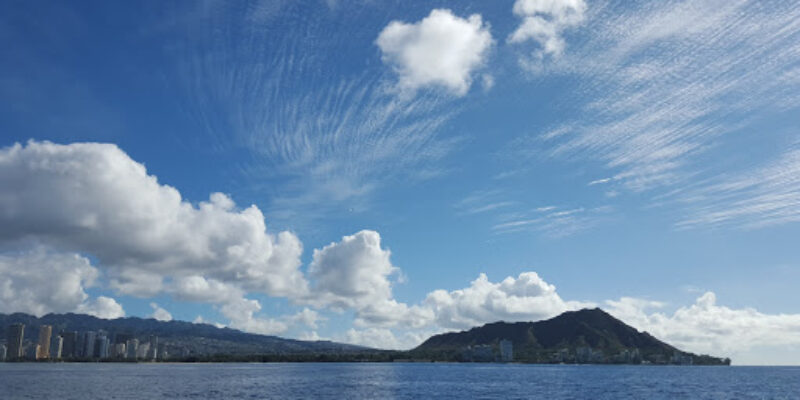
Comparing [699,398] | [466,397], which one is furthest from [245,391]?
[699,398]

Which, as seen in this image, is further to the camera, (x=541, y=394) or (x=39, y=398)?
(x=541, y=394)

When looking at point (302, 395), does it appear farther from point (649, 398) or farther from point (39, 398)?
point (649, 398)

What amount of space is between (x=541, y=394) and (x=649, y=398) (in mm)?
33098

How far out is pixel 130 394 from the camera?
540 ft

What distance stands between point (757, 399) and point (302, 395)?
476 feet

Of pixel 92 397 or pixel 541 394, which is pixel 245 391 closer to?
pixel 92 397

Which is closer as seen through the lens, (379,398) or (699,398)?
(379,398)

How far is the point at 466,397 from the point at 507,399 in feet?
44.7

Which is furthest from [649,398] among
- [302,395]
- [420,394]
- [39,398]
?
[39,398]

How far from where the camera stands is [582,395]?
604 feet

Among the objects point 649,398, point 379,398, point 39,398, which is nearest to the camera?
point 39,398

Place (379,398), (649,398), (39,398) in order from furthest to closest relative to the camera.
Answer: (649,398) → (379,398) → (39,398)

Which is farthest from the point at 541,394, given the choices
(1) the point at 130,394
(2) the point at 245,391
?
(1) the point at 130,394

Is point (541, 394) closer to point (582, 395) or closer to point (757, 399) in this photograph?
point (582, 395)
